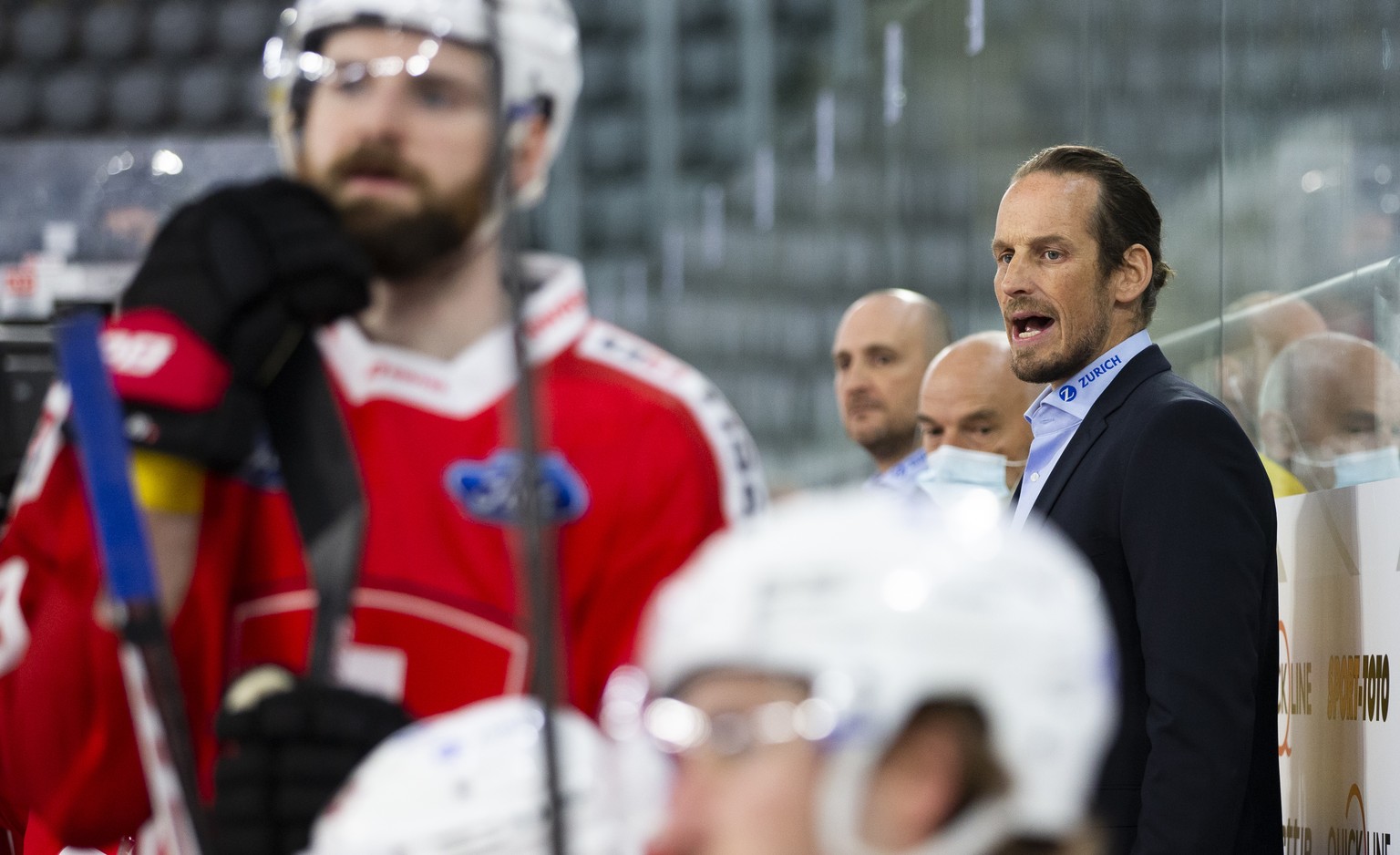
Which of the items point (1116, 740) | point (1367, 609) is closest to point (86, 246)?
point (1116, 740)

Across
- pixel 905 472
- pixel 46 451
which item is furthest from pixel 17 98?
pixel 46 451

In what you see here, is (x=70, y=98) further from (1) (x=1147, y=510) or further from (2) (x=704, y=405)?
(2) (x=704, y=405)

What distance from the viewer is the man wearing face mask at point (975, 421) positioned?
2.18m

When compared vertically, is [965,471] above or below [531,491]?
below

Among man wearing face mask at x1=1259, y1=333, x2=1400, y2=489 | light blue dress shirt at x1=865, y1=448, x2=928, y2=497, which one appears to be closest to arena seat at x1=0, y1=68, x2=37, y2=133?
light blue dress shirt at x1=865, y1=448, x2=928, y2=497

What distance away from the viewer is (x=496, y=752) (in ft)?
2.10

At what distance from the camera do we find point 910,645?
543mm

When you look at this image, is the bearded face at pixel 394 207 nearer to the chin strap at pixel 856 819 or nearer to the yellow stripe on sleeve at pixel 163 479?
the yellow stripe on sleeve at pixel 163 479

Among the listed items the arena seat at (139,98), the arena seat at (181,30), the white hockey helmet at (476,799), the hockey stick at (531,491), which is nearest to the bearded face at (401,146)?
the hockey stick at (531,491)

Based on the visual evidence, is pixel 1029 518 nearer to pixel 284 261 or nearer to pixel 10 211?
pixel 284 261

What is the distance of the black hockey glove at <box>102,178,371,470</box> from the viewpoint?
0.71 meters

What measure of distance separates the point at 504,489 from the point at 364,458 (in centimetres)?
7

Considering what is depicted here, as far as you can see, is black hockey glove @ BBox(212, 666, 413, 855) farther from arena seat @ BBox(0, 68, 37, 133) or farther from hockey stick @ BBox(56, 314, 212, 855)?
arena seat @ BBox(0, 68, 37, 133)

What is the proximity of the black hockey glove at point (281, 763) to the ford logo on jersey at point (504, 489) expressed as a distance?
0.34 ft
